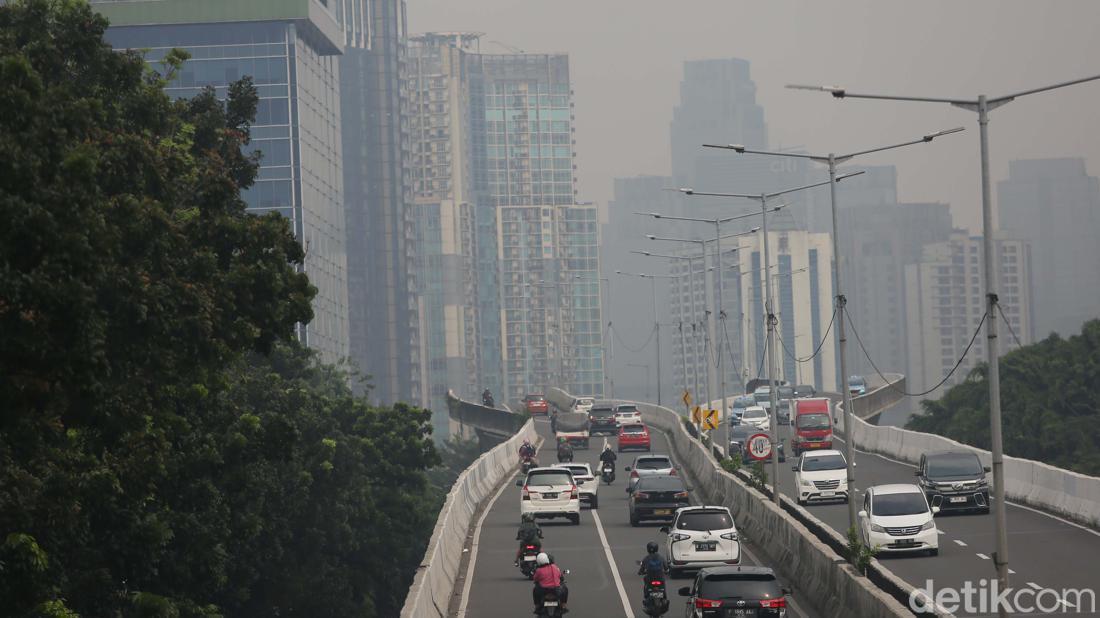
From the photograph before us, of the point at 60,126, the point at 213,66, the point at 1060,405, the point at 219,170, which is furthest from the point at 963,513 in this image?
the point at 213,66

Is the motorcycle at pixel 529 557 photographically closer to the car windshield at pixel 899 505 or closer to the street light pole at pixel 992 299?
the car windshield at pixel 899 505

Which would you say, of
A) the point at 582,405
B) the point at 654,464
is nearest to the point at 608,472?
the point at 654,464

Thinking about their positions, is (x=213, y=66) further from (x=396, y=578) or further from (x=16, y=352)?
(x=16, y=352)

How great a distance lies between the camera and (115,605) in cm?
2873

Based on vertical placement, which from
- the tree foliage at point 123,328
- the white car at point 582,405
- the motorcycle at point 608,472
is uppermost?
the tree foliage at point 123,328

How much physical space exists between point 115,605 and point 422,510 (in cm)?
3813

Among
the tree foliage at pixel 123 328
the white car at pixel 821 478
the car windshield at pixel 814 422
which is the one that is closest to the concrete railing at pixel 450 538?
the tree foliage at pixel 123 328

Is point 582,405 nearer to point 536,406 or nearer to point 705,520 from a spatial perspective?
point 536,406

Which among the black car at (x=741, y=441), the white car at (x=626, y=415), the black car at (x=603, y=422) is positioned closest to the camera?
the black car at (x=741, y=441)

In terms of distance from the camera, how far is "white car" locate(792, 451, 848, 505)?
50125 millimetres

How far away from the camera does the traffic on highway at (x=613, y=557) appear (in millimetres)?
24875

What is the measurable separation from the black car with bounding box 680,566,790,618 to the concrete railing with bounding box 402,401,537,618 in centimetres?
403

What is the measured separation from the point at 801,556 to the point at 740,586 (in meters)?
7.97

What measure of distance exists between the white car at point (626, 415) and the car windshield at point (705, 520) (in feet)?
175
